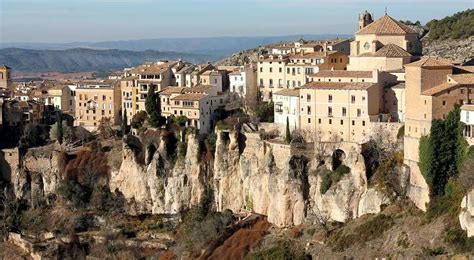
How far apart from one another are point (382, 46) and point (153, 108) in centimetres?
1523

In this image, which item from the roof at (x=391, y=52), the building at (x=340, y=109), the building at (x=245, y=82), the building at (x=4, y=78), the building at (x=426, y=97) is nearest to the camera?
the building at (x=426, y=97)

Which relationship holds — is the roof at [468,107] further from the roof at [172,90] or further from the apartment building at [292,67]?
the roof at [172,90]

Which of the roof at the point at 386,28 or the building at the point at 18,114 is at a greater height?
A: the roof at the point at 386,28

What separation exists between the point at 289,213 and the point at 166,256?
707cm

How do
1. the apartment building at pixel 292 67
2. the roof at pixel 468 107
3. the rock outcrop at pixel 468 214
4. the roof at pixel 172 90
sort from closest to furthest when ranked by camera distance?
1. the rock outcrop at pixel 468 214
2. the roof at pixel 468 107
3. the apartment building at pixel 292 67
4. the roof at pixel 172 90

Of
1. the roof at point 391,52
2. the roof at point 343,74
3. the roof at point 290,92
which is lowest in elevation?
the roof at point 290,92

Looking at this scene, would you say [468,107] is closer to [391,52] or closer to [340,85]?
[340,85]

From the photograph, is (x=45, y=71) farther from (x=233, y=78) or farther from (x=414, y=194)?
(x=414, y=194)

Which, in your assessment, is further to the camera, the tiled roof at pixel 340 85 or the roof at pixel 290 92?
the roof at pixel 290 92

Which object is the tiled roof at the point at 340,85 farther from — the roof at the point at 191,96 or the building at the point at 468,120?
the roof at the point at 191,96

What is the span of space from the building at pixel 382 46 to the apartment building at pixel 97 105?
59.6 feet

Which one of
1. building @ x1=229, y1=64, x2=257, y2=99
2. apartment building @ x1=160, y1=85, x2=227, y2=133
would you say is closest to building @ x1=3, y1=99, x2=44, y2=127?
apartment building @ x1=160, y1=85, x2=227, y2=133

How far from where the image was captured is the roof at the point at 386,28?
179ft

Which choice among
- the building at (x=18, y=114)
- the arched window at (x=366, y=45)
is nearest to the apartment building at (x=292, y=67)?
the arched window at (x=366, y=45)
